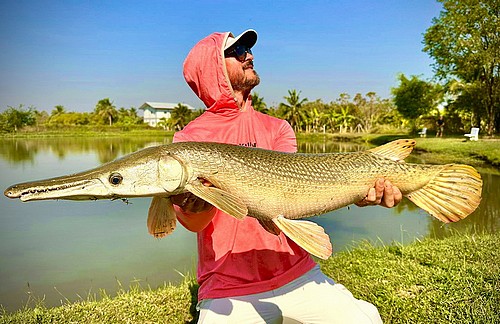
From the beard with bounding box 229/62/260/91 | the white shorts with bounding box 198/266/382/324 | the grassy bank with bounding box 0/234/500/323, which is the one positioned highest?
the beard with bounding box 229/62/260/91

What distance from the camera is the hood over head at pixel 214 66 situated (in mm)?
2873

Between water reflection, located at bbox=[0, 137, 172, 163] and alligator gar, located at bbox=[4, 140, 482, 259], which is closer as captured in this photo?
alligator gar, located at bbox=[4, 140, 482, 259]

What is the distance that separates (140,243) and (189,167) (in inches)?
281

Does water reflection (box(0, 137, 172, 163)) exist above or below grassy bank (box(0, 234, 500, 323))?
below

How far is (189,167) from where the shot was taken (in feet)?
6.95

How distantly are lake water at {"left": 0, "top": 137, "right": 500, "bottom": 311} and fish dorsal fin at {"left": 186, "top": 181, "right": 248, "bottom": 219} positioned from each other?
4133 mm

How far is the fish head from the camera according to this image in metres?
1.86

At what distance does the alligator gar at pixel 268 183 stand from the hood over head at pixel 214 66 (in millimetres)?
729

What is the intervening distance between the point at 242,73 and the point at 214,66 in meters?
0.25

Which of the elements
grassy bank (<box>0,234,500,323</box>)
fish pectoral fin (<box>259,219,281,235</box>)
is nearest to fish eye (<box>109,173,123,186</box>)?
fish pectoral fin (<box>259,219,281,235</box>)

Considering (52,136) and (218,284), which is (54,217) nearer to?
(218,284)

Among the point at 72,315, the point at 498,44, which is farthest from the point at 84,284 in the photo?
the point at 498,44

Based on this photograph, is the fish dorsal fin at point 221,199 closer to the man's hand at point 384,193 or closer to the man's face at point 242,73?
the man's hand at point 384,193

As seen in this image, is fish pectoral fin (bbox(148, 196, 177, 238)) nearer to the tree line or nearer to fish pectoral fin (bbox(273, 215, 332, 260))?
fish pectoral fin (bbox(273, 215, 332, 260))
